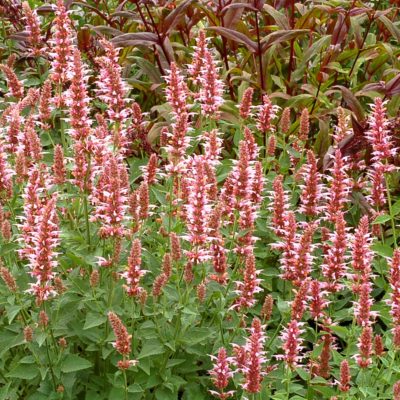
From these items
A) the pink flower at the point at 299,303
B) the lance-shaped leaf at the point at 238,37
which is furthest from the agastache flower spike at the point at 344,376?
the lance-shaped leaf at the point at 238,37

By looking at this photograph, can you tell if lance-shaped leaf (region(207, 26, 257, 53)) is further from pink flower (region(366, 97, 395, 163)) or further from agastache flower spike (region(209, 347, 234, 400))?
agastache flower spike (region(209, 347, 234, 400))

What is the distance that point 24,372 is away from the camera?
134 inches

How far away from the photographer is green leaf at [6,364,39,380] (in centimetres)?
339

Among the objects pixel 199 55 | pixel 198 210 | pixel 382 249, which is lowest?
pixel 382 249

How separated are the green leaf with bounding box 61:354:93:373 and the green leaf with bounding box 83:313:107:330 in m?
0.15

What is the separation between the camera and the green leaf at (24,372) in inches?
133

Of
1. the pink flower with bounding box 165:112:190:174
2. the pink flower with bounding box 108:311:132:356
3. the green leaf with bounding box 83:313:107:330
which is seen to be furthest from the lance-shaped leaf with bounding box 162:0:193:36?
the pink flower with bounding box 108:311:132:356

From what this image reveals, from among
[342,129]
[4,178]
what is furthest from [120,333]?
[342,129]

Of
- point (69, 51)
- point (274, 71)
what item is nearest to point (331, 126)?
point (274, 71)

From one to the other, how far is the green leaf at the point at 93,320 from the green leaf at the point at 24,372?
1.02ft

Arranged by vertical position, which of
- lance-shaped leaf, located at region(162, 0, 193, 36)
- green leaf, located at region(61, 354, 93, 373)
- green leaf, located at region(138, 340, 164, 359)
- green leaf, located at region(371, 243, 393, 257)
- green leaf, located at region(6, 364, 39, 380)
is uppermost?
lance-shaped leaf, located at region(162, 0, 193, 36)

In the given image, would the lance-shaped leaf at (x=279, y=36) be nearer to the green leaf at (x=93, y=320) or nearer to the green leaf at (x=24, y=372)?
the green leaf at (x=93, y=320)

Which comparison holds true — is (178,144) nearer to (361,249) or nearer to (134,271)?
(134,271)

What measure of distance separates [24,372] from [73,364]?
21 cm
